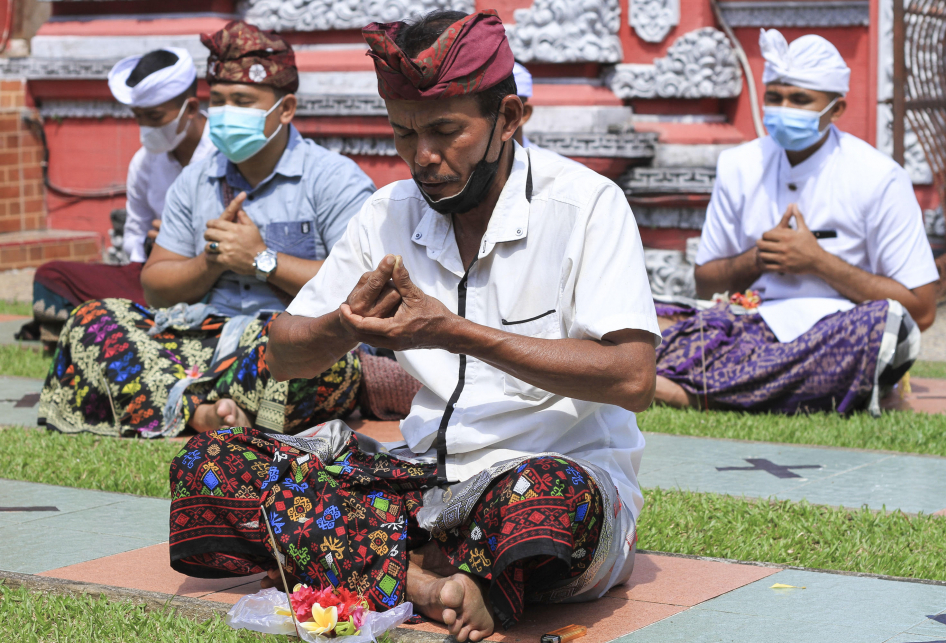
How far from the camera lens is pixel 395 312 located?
→ 2705mm

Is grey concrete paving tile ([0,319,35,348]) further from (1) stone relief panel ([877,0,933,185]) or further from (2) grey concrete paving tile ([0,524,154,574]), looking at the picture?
(1) stone relief panel ([877,0,933,185])

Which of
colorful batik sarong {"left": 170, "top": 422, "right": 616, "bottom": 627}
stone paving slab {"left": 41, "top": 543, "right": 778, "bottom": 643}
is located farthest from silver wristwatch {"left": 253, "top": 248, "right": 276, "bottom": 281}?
colorful batik sarong {"left": 170, "top": 422, "right": 616, "bottom": 627}

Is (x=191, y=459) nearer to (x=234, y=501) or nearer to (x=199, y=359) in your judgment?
(x=234, y=501)

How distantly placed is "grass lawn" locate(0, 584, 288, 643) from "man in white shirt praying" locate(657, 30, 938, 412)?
3264 millimetres

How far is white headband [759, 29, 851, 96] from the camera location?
5676 mm

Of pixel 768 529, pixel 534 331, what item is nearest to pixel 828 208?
pixel 768 529

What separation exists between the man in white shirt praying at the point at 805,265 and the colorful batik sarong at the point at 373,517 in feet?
9.35

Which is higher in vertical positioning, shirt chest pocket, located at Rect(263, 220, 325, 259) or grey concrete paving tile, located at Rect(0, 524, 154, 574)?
shirt chest pocket, located at Rect(263, 220, 325, 259)

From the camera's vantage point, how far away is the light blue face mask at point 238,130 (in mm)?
5121

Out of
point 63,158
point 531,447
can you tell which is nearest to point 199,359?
point 531,447

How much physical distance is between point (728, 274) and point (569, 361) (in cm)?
333

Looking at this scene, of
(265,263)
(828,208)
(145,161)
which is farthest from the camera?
(145,161)

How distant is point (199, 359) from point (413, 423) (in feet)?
7.64

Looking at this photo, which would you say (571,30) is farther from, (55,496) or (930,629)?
(930,629)
